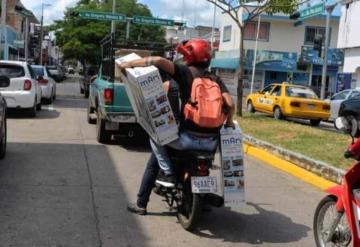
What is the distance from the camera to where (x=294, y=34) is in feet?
169

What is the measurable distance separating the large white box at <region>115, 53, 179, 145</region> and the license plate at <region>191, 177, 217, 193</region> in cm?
52

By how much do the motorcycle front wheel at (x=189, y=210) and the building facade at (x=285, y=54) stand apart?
4441cm

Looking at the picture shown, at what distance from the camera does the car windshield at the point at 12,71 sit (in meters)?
16.4

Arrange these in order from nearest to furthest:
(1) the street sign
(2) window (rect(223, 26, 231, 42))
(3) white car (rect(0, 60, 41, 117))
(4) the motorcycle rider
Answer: (4) the motorcycle rider
(3) white car (rect(0, 60, 41, 117))
(2) window (rect(223, 26, 231, 42))
(1) the street sign

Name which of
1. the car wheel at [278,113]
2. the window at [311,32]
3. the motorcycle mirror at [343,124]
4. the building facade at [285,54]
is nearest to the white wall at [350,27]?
the car wheel at [278,113]

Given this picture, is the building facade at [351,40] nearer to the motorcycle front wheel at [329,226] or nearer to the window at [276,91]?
the window at [276,91]

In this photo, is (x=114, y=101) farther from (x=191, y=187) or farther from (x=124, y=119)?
(x=191, y=187)

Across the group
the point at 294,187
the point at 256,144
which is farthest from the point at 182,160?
the point at 256,144

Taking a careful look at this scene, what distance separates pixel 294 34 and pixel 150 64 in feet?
154

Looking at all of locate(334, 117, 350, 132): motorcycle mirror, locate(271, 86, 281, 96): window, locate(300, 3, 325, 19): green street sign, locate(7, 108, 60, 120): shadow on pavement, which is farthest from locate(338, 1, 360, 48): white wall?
locate(334, 117, 350, 132): motorcycle mirror

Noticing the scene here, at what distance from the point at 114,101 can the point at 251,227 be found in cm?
547

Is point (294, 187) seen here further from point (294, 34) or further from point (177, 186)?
point (294, 34)

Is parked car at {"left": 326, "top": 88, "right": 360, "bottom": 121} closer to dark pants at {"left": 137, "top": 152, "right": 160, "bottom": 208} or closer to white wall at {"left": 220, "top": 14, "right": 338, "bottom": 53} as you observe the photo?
dark pants at {"left": 137, "top": 152, "right": 160, "bottom": 208}

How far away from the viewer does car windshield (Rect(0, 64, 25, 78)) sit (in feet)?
53.9
